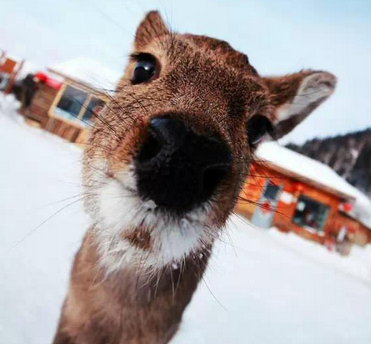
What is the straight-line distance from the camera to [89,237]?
214 cm

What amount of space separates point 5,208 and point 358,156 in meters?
29.3

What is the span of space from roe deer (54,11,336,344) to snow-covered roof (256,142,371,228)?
7651mm

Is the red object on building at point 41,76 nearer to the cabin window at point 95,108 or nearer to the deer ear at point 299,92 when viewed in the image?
the cabin window at point 95,108

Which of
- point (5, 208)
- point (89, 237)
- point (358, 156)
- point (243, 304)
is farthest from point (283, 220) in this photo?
point (358, 156)

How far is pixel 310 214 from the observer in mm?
15781

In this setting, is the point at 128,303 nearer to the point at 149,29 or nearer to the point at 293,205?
the point at 149,29

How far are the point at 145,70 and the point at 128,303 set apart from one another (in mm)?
1409

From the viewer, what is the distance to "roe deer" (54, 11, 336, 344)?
1.06 metres

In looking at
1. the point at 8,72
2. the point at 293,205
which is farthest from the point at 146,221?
the point at 8,72

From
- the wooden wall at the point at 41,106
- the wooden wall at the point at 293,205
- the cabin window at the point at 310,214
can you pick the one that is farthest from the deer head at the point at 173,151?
the wooden wall at the point at 41,106

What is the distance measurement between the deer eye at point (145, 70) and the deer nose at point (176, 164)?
1.07 meters

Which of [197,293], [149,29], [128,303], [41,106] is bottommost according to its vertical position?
[197,293]

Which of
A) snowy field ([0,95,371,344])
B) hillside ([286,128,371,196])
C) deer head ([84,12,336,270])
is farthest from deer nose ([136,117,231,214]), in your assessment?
hillside ([286,128,371,196])

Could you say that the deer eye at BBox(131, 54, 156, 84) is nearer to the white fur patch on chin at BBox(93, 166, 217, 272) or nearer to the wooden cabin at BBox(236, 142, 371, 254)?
the white fur patch on chin at BBox(93, 166, 217, 272)
